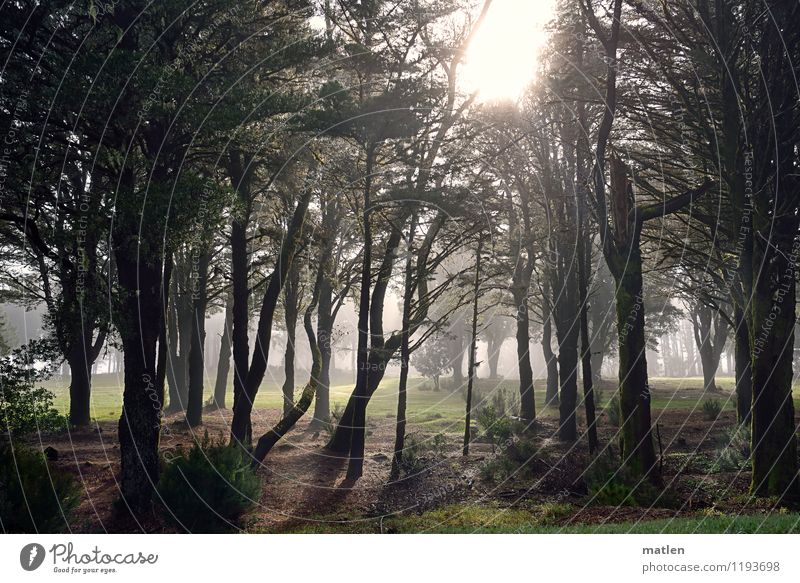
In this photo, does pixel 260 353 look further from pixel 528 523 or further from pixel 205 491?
pixel 528 523

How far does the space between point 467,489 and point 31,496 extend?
11.9 meters

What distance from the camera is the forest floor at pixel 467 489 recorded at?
13.3 meters

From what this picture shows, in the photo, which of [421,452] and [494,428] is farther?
[494,428]

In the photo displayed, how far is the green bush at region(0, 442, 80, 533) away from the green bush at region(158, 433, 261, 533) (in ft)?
6.68

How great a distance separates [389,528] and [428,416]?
25004mm

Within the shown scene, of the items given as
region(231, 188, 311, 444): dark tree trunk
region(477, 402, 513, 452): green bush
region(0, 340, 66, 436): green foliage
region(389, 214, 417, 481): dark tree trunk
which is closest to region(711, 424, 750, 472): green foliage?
region(477, 402, 513, 452): green bush

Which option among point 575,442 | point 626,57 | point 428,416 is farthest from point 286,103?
point 428,416

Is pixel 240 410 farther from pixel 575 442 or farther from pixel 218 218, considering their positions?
pixel 575 442

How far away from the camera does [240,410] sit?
70.3 ft

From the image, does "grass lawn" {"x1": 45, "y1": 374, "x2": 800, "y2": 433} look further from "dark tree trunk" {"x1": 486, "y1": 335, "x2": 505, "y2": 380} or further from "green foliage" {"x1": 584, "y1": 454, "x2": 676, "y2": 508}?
"green foliage" {"x1": 584, "y1": 454, "x2": 676, "y2": 508}

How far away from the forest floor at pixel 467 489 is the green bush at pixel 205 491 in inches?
A: 30.2
